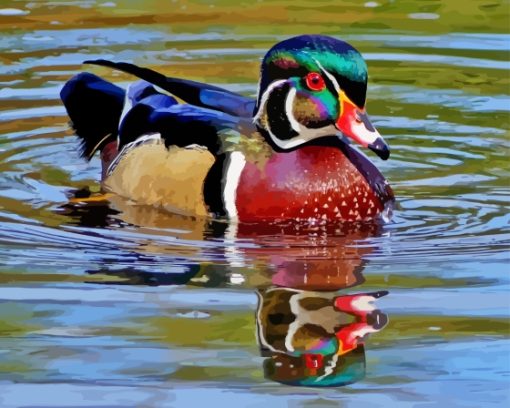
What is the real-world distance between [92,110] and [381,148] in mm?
2176

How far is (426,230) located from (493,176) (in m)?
1.10

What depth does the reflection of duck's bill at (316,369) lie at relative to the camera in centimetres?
488

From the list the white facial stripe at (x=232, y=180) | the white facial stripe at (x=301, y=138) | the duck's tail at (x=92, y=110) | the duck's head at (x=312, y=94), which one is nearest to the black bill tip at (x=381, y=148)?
the duck's head at (x=312, y=94)

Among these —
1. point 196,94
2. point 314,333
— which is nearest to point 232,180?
point 196,94

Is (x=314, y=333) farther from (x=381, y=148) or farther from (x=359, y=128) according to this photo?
(x=359, y=128)

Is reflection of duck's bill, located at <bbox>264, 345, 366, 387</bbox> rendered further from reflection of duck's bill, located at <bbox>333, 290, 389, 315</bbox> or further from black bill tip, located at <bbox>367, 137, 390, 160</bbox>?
black bill tip, located at <bbox>367, 137, 390, 160</bbox>

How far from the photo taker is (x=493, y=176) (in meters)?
7.80

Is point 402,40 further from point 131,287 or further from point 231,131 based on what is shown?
point 131,287

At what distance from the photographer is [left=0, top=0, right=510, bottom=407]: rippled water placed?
4918 mm

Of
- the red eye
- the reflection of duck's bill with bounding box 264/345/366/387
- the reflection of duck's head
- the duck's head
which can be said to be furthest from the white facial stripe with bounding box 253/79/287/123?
the reflection of duck's bill with bounding box 264/345/366/387

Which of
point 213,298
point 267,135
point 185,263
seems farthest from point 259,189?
point 213,298

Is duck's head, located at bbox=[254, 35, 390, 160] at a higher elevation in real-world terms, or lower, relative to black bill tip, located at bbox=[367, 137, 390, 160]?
higher

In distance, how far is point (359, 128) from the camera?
22.2 feet

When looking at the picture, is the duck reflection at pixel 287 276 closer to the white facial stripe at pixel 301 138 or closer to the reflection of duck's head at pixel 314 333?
the reflection of duck's head at pixel 314 333
